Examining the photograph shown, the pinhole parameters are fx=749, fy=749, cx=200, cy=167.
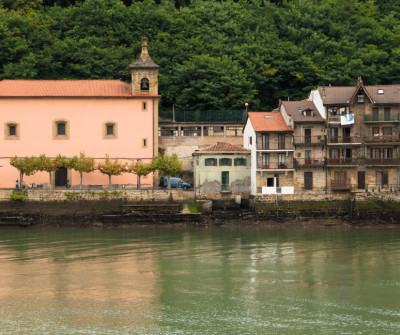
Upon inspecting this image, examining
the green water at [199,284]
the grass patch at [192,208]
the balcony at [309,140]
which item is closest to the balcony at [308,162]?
the balcony at [309,140]

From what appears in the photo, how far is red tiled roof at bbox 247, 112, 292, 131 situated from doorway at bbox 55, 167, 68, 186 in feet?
52.7

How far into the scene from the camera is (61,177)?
62.7 metres

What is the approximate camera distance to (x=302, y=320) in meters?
28.6

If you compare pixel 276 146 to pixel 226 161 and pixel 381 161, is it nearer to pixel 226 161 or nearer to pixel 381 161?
pixel 226 161

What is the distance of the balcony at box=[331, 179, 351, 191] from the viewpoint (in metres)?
58.8

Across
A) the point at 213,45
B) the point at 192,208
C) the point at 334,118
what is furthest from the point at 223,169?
the point at 213,45

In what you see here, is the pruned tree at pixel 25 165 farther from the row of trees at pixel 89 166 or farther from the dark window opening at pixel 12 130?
the dark window opening at pixel 12 130

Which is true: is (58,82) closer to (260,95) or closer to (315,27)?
(260,95)

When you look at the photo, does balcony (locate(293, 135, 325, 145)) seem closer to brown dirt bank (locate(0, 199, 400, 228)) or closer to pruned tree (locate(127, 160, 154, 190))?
brown dirt bank (locate(0, 199, 400, 228))

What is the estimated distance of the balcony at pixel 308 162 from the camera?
59375 millimetres

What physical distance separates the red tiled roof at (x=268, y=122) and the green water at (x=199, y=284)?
12.2m

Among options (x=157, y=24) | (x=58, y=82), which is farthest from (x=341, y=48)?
(x=58, y=82)

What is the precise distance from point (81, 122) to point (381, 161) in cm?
2499

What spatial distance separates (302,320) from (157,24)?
202ft
